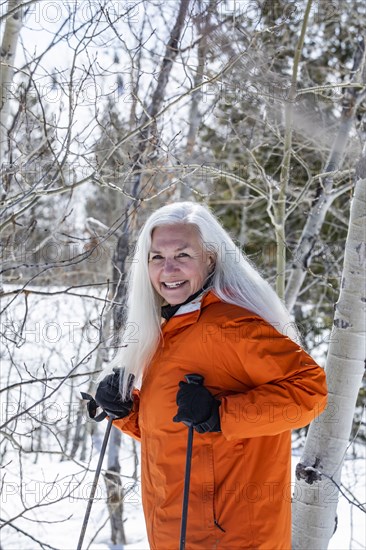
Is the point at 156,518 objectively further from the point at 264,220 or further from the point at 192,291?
the point at 264,220

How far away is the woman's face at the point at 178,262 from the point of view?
2283 millimetres

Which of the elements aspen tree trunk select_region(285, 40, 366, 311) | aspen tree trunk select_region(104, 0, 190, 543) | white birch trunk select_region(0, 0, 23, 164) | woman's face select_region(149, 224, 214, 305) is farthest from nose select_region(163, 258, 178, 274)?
aspen tree trunk select_region(285, 40, 366, 311)

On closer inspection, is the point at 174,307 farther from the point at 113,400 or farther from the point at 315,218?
the point at 315,218

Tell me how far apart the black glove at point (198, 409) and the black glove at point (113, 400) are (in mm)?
452

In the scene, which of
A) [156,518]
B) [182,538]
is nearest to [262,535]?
[182,538]

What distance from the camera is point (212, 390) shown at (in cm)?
208

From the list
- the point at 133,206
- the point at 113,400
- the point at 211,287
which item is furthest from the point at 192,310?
the point at 133,206

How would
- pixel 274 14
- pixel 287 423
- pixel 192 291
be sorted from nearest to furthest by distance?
pixel 287 423
pixel 192 291
pixel 274 14

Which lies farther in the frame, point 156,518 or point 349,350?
point 349,350

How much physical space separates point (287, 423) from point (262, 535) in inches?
14.1

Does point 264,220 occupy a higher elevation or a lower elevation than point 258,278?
higher

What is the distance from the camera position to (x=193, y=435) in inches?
80.0

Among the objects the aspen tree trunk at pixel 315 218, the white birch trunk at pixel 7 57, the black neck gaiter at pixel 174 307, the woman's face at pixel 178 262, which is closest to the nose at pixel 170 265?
the woman's face at pixel 178 262

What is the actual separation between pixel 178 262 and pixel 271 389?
24.7 inches
